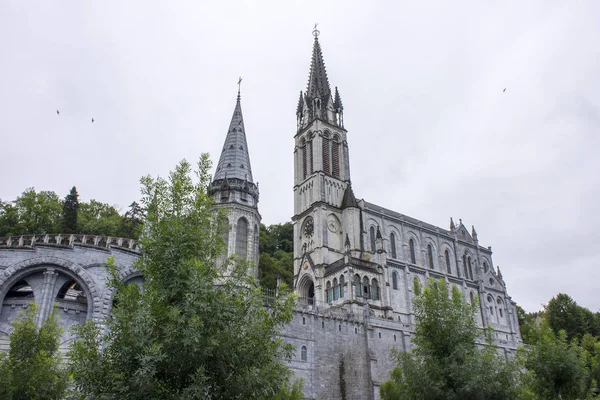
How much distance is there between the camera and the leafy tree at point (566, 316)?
6394 centimetres

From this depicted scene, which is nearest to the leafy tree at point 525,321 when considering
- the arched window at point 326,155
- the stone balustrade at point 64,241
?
the arched window at point 326,155

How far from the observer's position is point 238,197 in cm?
4284

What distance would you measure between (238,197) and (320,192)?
1483 cm

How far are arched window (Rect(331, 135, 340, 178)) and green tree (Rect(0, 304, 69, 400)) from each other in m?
42.0

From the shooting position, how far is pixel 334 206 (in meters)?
56.4

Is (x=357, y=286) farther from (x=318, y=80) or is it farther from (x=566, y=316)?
(x=566, y=316)

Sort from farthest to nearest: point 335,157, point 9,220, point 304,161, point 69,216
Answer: point 304,161 < point 335,157 < point 9,220 < point 69,216

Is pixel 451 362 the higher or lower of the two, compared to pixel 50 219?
lower

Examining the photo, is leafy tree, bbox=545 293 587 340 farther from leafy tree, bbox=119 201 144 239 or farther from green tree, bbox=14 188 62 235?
green tree, bbox=14 188 62 235

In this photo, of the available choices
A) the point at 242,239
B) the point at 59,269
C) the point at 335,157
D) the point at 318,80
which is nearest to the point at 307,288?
the point at 242,239

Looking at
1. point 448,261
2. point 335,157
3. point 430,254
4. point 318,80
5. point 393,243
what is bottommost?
point 448,261

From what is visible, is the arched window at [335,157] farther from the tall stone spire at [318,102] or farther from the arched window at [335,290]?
the arched window at [335,290]

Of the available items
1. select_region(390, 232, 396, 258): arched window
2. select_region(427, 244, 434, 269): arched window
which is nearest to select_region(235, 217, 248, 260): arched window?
select_region(390, 232, 396, 258): arched window

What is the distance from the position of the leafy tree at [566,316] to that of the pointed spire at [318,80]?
131 ft
